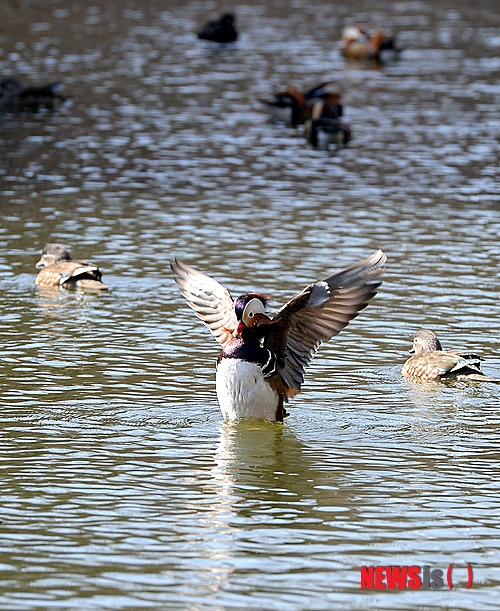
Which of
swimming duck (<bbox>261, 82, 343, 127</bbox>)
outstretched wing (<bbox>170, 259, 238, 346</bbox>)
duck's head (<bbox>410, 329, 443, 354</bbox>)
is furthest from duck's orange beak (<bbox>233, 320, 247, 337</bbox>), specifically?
swimming duck (<bbox>261, 82, 343, 127</bbox>)

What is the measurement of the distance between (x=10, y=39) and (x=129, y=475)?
2730 centimetres

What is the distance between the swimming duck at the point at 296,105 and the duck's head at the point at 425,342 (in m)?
13.0

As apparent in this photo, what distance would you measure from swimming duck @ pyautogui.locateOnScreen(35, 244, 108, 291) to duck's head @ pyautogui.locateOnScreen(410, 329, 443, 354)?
149 inches

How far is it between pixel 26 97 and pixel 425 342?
49.3ft

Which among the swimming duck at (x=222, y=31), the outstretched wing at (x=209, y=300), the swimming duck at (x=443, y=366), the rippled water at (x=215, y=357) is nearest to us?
the rippled water at (x=215, y=357)

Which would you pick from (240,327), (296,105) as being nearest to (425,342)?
(240,327)

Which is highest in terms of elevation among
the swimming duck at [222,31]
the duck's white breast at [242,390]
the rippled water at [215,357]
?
the swimming duck at [222,31]

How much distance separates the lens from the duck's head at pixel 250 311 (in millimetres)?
9086

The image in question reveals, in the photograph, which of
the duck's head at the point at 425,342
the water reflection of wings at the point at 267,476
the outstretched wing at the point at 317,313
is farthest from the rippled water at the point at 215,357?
the outstretched wing at the point at 317,313

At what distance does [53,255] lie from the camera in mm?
13719

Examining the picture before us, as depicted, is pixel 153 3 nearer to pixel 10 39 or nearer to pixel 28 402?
pixel 10 39

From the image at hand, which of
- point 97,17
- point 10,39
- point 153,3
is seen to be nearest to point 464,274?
point 10,39

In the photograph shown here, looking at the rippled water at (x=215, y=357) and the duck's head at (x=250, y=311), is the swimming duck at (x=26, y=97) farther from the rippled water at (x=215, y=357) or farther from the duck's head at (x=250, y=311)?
the duck's head at (x=250, y=311)

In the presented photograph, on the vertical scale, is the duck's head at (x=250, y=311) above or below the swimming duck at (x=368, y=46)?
above
